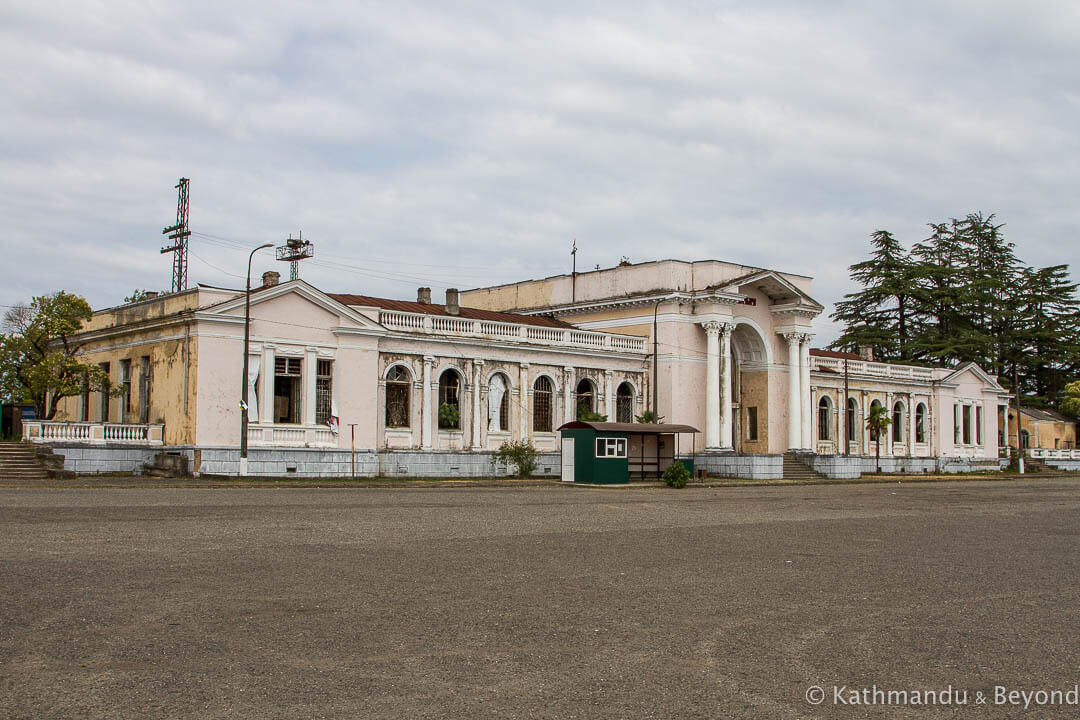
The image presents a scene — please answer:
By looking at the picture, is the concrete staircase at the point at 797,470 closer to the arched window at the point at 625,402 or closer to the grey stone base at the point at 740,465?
the grey stone base at the point at 740,465

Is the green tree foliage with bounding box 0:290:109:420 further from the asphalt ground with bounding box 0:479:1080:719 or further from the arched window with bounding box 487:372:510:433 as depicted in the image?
the asphalt ground with bounding box 0:479:1080:719

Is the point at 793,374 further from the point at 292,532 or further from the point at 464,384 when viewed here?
the point at 292,532

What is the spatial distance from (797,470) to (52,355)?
117 ft

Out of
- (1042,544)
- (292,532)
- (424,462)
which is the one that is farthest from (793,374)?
(292,532)

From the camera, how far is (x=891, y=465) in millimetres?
64062

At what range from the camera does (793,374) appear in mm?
57469

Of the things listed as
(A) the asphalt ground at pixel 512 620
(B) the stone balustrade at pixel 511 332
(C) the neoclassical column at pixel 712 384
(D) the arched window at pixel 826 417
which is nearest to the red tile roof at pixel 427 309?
(B) the stone balustrade at pixel 511 332

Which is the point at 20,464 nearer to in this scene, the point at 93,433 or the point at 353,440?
the point at 93,433

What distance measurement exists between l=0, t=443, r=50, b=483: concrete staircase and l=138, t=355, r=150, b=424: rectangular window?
5631 millimetres

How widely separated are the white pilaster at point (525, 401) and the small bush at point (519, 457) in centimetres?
222

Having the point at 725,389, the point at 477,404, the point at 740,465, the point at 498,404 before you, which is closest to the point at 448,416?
the point at 477,404

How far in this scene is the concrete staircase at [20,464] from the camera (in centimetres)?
3203

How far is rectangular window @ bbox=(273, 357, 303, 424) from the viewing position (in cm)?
3953

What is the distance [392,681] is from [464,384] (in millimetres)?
38157
